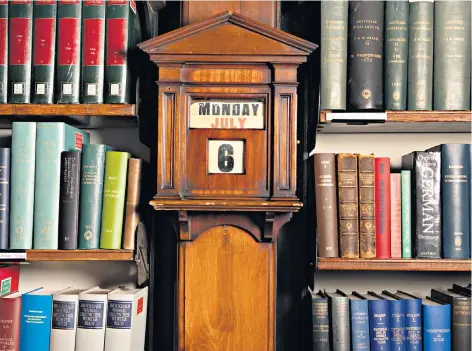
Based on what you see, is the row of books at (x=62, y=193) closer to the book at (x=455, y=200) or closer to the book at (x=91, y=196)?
the book at (x=91, y=196)

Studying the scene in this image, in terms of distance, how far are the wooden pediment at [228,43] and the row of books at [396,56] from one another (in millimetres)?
110

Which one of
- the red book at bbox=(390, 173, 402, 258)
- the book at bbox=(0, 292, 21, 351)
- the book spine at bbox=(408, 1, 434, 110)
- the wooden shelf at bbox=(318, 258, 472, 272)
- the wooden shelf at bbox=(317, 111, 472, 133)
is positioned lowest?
the book at bbox=(0, 292, 21, 351)

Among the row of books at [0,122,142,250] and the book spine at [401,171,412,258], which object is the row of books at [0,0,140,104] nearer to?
the row of books at [0,122,142,250]

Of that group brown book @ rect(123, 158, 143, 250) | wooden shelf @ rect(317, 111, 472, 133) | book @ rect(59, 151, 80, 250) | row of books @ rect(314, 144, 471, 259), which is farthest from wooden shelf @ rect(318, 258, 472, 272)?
book @ rect(59, 151, 80, 250)

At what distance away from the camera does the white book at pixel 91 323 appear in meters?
1.35

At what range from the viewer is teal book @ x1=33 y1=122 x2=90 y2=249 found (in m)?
1.35

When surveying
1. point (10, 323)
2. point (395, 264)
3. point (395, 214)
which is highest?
point (395, 214)

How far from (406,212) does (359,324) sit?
0.28 meters

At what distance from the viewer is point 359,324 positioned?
136cm

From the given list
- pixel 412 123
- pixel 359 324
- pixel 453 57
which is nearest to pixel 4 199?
pixel 359 324

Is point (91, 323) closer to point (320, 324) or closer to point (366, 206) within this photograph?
point (320, 324)

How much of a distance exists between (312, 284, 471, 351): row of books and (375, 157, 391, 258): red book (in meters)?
0.12

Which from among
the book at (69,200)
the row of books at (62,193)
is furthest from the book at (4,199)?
the book at (69,200)

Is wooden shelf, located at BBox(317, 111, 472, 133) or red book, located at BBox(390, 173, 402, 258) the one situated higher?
wooden shelf, located at BBox(317, 111, 472, 133)
